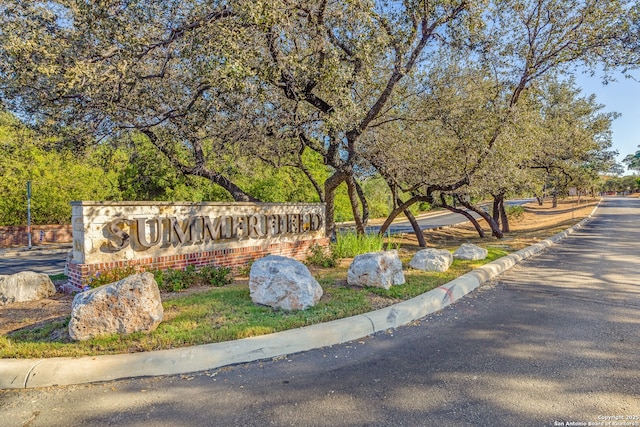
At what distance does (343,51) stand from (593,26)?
6.85m

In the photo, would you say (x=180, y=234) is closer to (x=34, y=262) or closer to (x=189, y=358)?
(x=189, y=358)

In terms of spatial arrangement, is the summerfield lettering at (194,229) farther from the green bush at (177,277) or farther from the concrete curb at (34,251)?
the concrete curb at (34,251)

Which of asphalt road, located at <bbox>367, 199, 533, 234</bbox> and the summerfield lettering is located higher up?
the summerfield lettering

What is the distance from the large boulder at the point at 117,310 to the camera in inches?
162

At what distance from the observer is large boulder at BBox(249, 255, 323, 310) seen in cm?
510

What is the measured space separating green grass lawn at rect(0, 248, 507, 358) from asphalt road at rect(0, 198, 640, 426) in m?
0.51

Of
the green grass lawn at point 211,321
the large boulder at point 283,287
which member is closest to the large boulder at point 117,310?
the green grass lawn at point 211,321

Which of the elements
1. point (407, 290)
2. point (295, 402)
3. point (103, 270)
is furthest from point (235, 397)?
point (103, 270)

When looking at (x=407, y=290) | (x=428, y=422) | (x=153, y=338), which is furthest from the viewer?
(x=407, y=290)

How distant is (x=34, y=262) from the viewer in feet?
44.8

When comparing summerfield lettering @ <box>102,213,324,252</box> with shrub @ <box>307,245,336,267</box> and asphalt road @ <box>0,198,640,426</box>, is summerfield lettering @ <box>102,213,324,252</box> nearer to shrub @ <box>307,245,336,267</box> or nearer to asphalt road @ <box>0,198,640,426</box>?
shrub @ <box>307,245,336,267</box>

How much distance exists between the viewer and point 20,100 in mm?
8227

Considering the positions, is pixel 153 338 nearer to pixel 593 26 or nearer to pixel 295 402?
pixel 295 402

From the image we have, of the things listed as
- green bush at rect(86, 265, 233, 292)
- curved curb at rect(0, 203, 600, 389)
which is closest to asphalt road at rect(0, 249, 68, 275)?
green bush at rect(86, 265, 233, 292)
